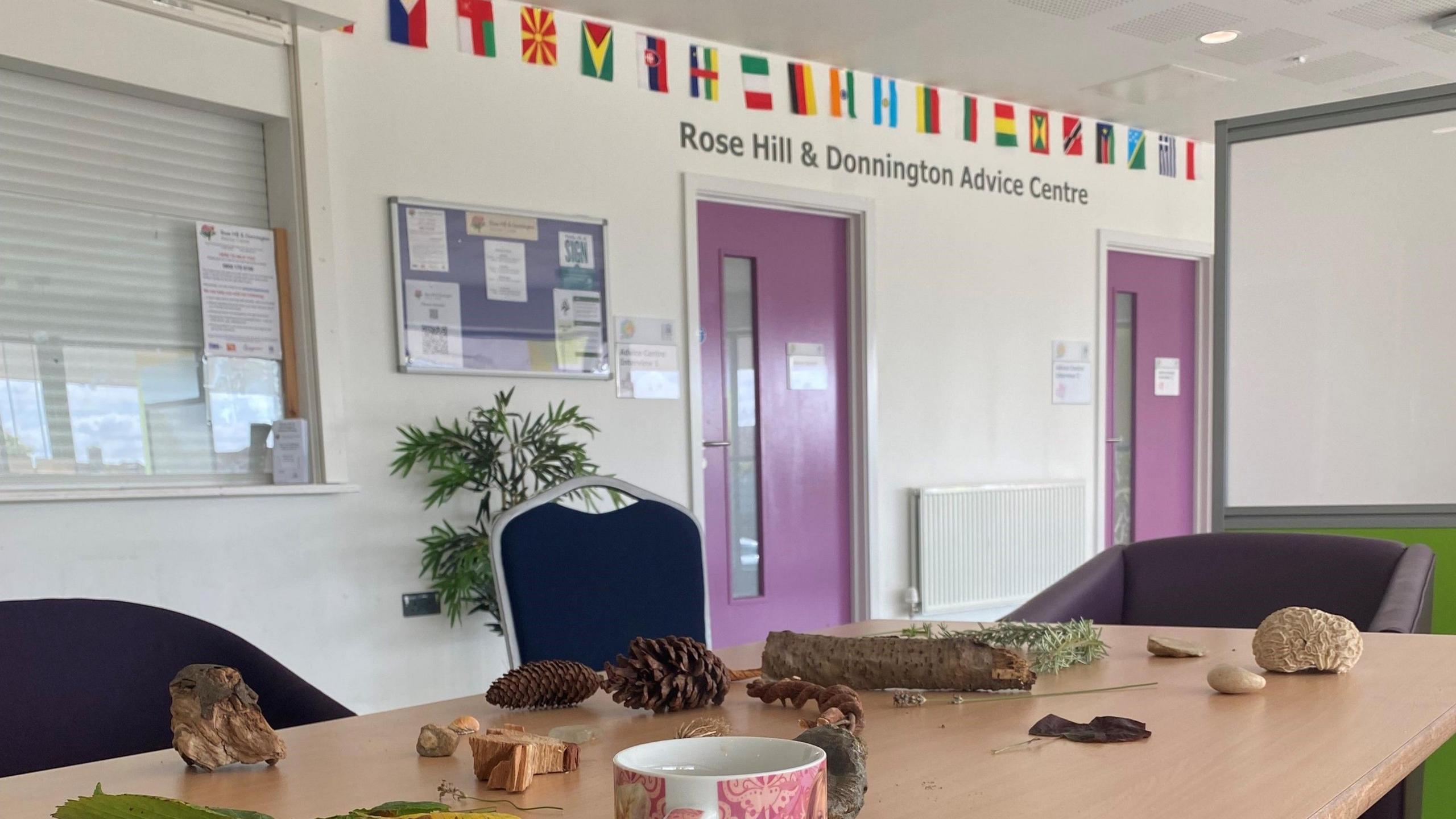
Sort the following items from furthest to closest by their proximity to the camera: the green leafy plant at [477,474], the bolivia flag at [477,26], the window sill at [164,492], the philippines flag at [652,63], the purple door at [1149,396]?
the purple door at [1149,396] → the philippines flag at [652,63] → the bolivia flag at [477,26] → the green leafy plant at [477,474] → the window sill at [164,492]

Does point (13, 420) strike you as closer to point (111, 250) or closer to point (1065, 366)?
point (111, 250)

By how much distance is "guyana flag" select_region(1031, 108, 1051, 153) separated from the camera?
5738mm

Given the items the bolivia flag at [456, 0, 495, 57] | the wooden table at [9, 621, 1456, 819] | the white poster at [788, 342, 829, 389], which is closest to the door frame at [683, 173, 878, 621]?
the white poster at [788, 342, 829, 389]

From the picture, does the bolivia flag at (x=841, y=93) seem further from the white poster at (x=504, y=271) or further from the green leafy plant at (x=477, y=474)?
the green leafy plant at (x=477, y=474)

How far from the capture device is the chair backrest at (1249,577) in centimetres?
212

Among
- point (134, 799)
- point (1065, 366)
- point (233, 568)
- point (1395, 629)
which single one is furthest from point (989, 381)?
point (134, 799)

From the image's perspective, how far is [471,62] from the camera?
12.9 ft

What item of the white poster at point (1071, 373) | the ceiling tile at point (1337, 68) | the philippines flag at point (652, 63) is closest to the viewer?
the philippines flag at point (652, 63)

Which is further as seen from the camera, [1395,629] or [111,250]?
[111,250]

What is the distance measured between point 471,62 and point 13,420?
6.05ft

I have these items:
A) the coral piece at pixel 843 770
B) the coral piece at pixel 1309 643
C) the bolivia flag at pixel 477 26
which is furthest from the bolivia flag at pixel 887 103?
the coral piece at pixel 843 770

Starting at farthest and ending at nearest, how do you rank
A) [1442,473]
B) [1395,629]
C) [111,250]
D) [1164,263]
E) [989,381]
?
[1164,263] → [989,381] → [111,250] → [1442,473] → [1395,629]

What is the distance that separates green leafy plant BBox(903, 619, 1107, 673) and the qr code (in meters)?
2.69

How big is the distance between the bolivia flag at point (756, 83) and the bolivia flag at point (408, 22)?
1.38 meters
